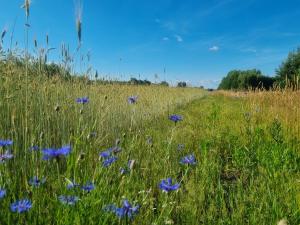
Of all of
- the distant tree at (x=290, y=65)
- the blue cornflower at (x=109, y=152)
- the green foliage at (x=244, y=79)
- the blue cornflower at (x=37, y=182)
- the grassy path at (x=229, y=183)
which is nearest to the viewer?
the blue cornflower at (x=37, y=182)

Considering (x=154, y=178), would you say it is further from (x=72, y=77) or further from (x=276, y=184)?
(x=72, y=77)

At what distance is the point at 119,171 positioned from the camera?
2242 millimetres

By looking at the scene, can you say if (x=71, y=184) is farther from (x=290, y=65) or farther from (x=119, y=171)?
(x=290, y=65)

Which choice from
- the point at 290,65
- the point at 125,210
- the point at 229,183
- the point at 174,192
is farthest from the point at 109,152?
the point at 290,65

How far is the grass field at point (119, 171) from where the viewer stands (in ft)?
5.62

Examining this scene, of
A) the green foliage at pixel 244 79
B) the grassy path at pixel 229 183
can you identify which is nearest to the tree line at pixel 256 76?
the green foliage at pixel 244 79

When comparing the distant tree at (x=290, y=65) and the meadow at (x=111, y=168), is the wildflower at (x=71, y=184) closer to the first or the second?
the meadow at (x=111, y=168)

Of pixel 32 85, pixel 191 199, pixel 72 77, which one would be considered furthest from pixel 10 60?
pixel 191 199

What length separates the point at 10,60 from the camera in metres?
3.53

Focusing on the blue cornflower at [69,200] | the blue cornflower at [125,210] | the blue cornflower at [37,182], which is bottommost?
the blue cornflower at [125,210]

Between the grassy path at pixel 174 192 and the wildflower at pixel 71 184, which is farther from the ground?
the wildflower at pixel 71 184

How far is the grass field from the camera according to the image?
5.62 feet

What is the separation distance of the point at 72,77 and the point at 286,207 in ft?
8.93

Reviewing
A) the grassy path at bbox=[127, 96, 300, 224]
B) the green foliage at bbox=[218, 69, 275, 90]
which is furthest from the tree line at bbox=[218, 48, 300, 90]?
the grassy path at bbox=[127, 96, 300, 224]
